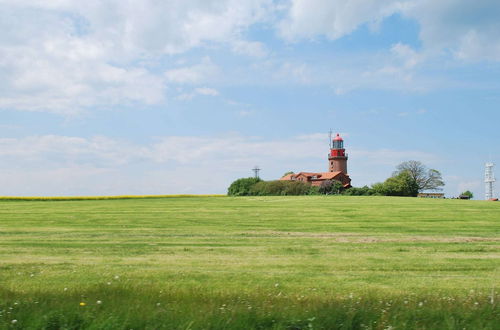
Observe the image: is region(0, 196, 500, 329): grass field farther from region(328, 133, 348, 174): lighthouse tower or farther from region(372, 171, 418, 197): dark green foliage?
region(328, 133, 348, 174): lighthouse tower

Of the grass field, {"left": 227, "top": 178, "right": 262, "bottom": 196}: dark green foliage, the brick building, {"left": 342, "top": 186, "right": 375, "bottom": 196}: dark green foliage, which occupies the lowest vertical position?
the grass field

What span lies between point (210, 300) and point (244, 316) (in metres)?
1.52

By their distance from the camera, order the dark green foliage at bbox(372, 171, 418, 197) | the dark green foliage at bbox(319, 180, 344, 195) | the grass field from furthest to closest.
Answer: the dark green foliage at bbox(319, 180, 344, 195) → the dark green foliage at bbox(372, 171, 418, 197) → the grass field

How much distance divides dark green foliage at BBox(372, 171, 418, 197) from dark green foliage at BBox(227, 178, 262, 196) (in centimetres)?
2861

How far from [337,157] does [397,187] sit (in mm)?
42129

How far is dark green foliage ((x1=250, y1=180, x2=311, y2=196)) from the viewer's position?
11100cm

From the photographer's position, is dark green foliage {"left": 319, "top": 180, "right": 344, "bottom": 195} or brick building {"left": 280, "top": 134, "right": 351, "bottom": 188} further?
brick building {"left": 280, "top": 134, "right": 351, "bottom": 188}

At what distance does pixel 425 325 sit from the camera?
297 inches

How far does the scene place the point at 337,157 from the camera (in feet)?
510

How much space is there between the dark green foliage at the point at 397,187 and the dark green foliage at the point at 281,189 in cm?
1573

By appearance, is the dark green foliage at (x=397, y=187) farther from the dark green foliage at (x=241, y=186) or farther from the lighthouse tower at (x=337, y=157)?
the lighthouse tower at (x=337, y=157)

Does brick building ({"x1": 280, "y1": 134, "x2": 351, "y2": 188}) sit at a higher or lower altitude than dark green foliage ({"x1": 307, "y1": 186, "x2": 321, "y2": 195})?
higher

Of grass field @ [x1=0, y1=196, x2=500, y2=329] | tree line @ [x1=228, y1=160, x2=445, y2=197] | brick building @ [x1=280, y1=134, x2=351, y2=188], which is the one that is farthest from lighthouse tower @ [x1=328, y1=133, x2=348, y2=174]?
grass field @ [x1=0, y1=196, x2=500, y2=329]

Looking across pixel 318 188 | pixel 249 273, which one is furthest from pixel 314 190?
pixel 249 273
